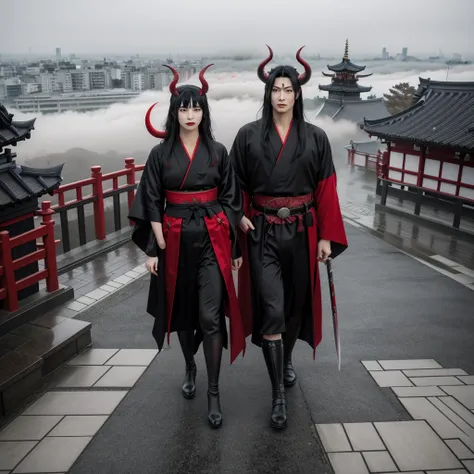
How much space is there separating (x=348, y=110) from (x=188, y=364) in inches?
1145

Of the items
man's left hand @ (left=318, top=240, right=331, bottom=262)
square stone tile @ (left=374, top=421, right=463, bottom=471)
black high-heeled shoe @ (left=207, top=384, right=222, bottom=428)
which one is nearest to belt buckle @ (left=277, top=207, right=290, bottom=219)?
man's left hand @ (left=318, top=240, right=331, bottom=262)

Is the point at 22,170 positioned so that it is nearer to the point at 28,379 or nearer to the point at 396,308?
the point at 28,379

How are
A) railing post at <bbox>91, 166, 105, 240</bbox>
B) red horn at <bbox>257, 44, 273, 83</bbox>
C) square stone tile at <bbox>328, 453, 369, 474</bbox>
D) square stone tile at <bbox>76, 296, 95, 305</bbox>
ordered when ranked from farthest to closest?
1. railing post at <bbox>91, 166, 105, 240</bbox>
2. square stone tile at <bbox>76, 296, 95, 305</bbox>
3. red horn at <bbox>257, 44, 273, 83</bbox>
4. square stone tile at <bbox>328, 453, 369, 474</bbox>

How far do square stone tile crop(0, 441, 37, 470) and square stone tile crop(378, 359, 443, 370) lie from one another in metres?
2.69

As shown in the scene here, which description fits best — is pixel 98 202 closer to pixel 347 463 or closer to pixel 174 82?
pixel 174 82

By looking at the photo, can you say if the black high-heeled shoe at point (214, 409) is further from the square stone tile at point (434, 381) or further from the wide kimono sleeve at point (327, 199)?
the square stone tile at point (434, 381)


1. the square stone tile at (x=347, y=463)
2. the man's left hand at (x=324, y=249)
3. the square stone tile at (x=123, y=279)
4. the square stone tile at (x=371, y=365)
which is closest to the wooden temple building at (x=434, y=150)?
the square stone tile at (x=371, y=365)

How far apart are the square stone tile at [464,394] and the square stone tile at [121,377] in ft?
7.65

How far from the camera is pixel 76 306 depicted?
5.15m

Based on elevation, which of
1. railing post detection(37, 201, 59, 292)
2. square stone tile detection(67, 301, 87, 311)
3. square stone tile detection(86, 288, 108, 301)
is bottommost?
square stone tile detection(86, 288, 108, 301)

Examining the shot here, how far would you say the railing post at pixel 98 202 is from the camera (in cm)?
736

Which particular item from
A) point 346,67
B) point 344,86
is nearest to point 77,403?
point 346,67

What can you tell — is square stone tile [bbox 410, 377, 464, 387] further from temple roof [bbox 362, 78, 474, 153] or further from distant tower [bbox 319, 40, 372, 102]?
distant tower [bbox 319, 40, 372, 102]

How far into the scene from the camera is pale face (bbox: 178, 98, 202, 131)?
299cm
